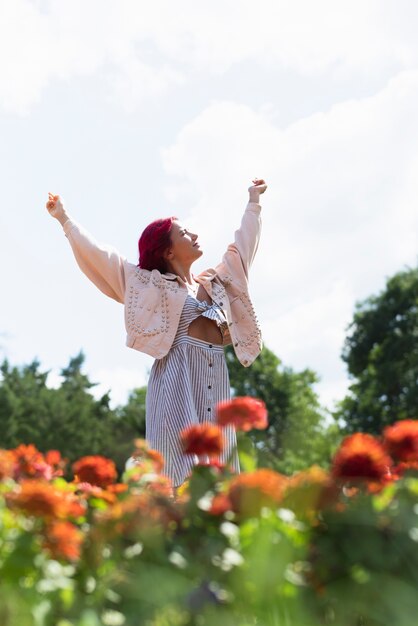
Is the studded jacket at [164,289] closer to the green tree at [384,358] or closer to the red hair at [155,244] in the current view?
the red hair at [155,244]

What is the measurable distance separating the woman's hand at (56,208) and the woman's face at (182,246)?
0.71 metres

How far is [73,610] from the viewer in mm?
2277

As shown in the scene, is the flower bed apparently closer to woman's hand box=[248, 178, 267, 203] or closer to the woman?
the woman

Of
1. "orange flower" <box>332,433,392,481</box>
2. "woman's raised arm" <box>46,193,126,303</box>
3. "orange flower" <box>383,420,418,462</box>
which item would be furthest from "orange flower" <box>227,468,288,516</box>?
"woman's raised arm" <box>46,193,126,303</box>

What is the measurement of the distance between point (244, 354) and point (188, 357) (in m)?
0.42

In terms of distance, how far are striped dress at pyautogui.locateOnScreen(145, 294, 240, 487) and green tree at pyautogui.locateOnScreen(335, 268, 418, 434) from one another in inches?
1079

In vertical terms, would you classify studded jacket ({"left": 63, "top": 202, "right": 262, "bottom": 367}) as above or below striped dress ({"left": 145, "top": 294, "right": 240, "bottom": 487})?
above

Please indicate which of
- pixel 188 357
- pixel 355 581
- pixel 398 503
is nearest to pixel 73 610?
pixel 355 581

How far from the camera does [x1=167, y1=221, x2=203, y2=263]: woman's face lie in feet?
22.5

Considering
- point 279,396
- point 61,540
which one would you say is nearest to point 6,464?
point 61,540

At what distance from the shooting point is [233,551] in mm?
2348

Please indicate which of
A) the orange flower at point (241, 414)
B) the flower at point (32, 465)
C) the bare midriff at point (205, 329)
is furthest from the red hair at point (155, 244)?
the orange flower at point (241, 414)

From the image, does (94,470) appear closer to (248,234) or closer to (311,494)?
(311,494)

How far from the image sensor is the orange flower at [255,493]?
2.40 m
